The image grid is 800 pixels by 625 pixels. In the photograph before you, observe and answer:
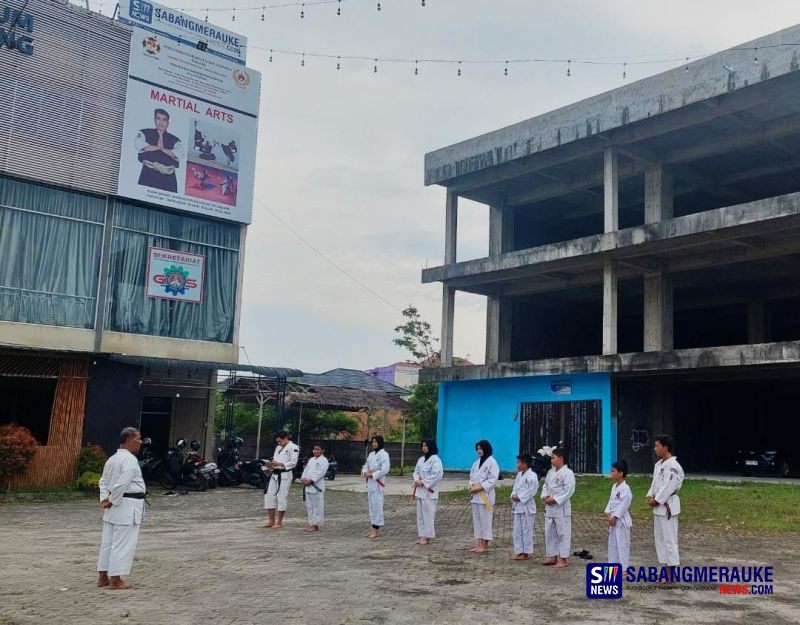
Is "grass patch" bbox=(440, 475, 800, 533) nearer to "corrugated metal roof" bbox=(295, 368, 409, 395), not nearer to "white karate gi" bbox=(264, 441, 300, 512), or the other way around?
"white karate gi" bbox=(264, 441, 300, 512)

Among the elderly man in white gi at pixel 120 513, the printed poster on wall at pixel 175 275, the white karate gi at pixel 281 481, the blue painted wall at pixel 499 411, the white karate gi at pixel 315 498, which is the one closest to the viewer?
the elderly man in white gi at pixel 120 513

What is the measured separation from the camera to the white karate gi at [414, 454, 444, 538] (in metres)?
11.9

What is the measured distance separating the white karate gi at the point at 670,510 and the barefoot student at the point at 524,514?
2.11 meters

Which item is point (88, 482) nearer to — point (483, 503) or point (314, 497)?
point (314, 497)

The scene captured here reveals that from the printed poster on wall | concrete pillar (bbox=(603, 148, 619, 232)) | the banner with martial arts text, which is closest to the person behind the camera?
the banner with martial arts text

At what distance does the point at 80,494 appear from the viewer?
18469mm

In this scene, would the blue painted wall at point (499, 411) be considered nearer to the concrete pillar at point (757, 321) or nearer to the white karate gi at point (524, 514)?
the concrete pillar at point (757, 321)

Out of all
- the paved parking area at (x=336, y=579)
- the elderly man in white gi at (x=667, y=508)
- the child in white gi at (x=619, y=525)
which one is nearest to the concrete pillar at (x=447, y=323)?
the paved parking area at (x=336, y=579)

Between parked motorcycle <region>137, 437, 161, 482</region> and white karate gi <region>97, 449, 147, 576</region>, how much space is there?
37.6ft

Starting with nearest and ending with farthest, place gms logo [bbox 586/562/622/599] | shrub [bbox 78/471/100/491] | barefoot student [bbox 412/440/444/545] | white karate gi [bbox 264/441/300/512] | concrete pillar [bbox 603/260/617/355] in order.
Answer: gms logo [bbox 586/562/622/599] → barefoot student [bbox 412/440/444/545] → white karate gi [bbox 264/441/300/512] → shrub [bbox 78/471/100/491] → concrete pillar [bbox 603/260/617/355]

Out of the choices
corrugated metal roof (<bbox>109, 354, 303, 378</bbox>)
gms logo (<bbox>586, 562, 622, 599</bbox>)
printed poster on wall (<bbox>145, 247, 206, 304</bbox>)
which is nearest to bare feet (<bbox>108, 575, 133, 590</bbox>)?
gms logo (<bbox>586, 562, 622, 599</bbox>)

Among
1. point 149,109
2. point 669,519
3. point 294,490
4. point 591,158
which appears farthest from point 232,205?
point 669,519

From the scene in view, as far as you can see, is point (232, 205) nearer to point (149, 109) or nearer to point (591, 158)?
point (149, 109)

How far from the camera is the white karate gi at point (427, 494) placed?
1192cm
